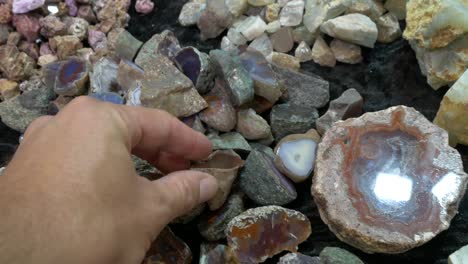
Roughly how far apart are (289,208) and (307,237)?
0.08m

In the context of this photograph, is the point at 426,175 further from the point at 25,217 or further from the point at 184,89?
the point at 25,217

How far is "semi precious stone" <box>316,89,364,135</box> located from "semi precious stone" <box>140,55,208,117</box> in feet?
0.84

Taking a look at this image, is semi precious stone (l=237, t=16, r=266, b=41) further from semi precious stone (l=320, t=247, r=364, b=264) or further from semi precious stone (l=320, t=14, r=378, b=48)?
→ semi precious stone (l=320, t=247, r=364, b=264)

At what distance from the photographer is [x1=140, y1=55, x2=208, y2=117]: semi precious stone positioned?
108 cm

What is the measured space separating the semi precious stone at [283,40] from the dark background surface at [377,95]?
7cm

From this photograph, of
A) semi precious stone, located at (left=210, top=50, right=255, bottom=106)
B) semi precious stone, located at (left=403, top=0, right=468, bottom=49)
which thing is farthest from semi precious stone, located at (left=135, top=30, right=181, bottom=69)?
semi precious stone, located at (left=403, top=0, right=468, bottom=49)

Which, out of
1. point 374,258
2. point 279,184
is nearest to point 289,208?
point 279,184

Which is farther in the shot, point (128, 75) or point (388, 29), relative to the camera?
point (388, 29)

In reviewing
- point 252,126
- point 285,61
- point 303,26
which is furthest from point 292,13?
point 252,126

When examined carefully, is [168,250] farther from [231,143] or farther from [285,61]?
[285,61]

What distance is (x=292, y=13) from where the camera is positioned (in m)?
1.32

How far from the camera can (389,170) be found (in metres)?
0.97

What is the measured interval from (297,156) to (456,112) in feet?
1.08

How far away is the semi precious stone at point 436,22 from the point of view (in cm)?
108
